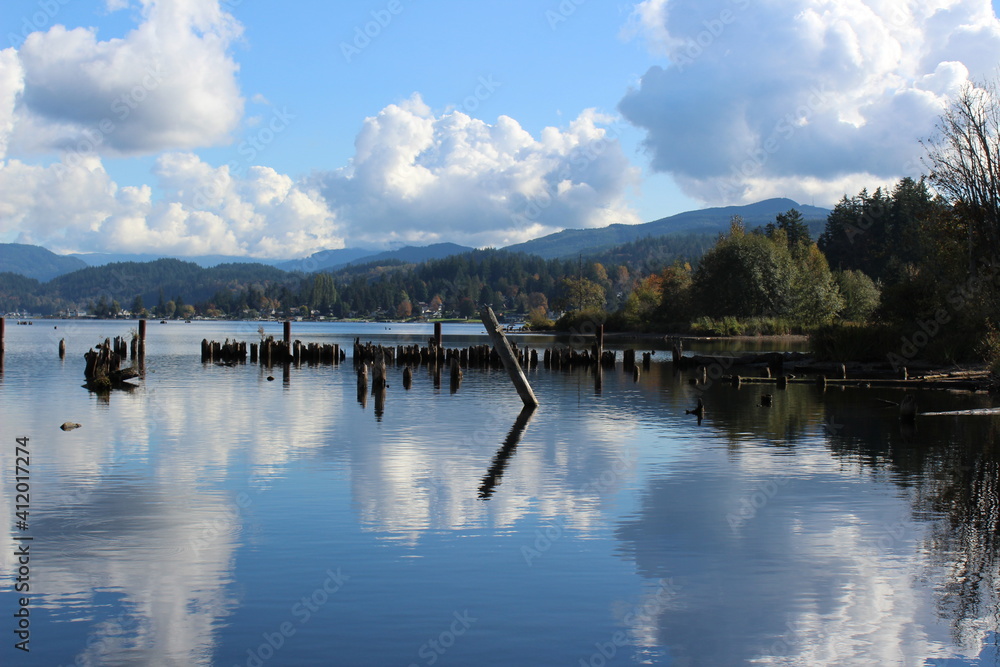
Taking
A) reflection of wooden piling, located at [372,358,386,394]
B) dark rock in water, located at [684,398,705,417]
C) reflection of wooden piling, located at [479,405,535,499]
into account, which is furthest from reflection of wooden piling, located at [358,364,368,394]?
dark rock in water, located at [684,398,705,417]

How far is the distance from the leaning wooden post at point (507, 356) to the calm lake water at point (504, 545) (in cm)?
546

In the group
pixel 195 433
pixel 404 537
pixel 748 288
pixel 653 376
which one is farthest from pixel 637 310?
pixel 404 537

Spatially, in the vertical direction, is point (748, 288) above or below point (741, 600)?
above

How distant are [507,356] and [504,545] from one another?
1923cm

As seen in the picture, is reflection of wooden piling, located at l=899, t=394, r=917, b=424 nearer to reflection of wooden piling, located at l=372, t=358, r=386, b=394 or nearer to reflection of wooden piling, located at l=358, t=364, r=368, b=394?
reflection of wooden piling, located at l=372, t=358, r=386, b=394

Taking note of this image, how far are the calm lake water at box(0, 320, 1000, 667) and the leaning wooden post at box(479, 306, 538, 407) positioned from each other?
5460 millimetres

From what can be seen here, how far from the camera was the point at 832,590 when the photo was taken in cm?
1088

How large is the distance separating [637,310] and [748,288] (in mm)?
26172

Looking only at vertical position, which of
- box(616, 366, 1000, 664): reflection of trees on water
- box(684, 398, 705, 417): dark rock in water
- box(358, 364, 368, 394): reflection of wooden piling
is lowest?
box(616, 366, 1000, 664): reflection of trees on water

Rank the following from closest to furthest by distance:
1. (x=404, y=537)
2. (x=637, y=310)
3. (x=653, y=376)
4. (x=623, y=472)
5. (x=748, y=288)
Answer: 1. (x=404, y=537)
2. (x=623, y=472)
3. (x=653, y=376)
4. (x=748, y=288)
5. (x=637, y=310)

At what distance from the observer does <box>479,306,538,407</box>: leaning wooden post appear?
31.8 meters

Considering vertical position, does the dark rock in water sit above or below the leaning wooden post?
below

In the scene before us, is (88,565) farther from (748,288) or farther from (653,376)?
(748,288)

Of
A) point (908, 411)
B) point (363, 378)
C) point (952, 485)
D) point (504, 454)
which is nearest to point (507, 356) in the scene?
point (363, 378)
